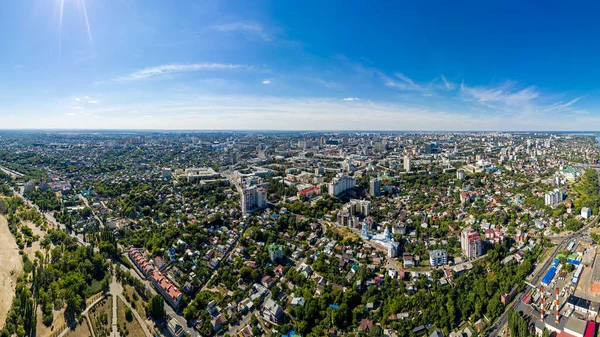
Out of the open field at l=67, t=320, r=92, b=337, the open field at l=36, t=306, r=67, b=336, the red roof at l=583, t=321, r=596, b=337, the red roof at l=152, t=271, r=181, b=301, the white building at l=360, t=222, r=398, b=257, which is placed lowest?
the open field at l=67, t=320, r=92, b=337

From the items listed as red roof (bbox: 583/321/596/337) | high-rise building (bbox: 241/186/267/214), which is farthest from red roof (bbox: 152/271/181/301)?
red roof (bbox: 583/321/596/337)

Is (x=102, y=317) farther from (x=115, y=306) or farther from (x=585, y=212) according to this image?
(x=585, y=212)

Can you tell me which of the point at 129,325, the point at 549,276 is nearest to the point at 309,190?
the point at 549,276

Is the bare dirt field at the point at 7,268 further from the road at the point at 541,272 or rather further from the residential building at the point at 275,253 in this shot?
the road at the point at 541,272

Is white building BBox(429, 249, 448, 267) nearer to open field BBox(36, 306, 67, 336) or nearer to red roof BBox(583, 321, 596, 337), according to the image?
red roof BBox(583, 321, 596, 337)

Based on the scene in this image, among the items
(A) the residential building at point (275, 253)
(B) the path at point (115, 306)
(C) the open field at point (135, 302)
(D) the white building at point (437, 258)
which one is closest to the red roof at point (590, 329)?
(D) the white building at point (437, 258)

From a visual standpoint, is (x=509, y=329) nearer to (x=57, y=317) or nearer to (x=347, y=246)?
(x=347, y=246)
